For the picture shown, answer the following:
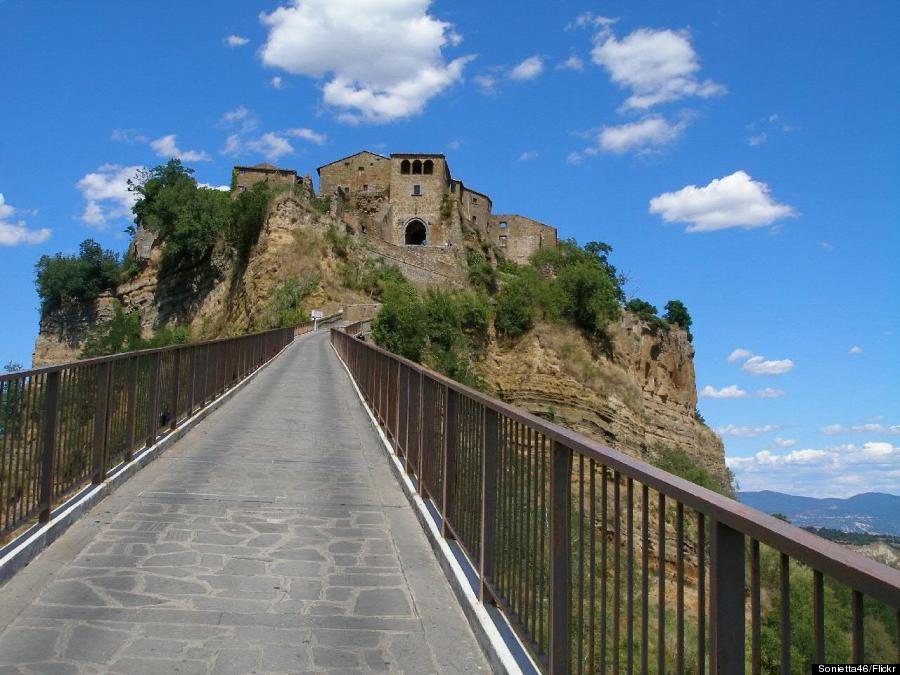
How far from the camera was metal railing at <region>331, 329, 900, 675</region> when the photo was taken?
1829mm

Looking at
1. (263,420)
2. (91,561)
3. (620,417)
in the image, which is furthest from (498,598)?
(620,417)

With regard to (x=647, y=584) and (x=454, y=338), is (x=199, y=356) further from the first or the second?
(x=454, y=338)

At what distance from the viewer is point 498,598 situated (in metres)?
4.39

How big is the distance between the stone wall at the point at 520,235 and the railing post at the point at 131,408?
81451mm

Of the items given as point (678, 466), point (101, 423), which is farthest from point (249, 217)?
point (101, 423)

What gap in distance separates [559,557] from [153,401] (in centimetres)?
802

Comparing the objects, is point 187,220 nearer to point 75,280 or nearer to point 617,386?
point 75,280

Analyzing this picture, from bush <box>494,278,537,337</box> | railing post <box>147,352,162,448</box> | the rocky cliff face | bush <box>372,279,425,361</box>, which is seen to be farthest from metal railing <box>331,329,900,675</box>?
bush <box>494,278,537,337</box>

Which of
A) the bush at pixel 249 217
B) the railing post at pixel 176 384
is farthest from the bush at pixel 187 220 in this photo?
the railing post at pixel 176 384

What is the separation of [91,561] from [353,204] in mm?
74578

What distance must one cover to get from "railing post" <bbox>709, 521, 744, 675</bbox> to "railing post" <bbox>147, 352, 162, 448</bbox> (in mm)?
9053

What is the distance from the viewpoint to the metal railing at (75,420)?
5523 mm

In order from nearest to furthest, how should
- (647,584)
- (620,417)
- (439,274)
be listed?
1. (647,584)
2. (620,417)
3. (439,274)

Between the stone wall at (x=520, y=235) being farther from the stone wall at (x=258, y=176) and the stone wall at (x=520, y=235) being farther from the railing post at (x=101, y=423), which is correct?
the railing post at (x=101, y=423)
